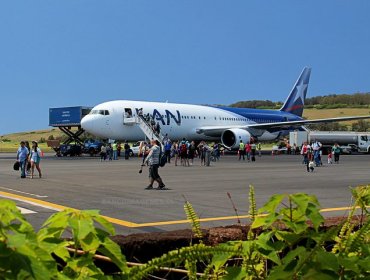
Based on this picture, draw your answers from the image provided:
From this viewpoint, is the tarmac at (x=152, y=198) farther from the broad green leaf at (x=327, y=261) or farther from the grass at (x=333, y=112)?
the grass at (x=333, y=112)

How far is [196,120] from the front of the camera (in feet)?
162

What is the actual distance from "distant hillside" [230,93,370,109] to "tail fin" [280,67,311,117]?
8247 centimetres

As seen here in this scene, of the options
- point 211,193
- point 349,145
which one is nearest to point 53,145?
point 349,145

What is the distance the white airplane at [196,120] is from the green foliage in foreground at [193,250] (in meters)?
40.7

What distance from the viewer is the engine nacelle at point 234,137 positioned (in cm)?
4548

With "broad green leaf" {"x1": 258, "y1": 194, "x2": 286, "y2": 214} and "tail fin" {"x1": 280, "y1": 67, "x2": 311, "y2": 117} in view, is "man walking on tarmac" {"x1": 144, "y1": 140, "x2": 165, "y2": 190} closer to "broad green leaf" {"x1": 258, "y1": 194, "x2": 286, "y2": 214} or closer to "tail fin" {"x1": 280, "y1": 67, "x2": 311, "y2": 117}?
"broad green leaf" {"x1": 258, "y1": 194, "x2": 286, "y2": 214}

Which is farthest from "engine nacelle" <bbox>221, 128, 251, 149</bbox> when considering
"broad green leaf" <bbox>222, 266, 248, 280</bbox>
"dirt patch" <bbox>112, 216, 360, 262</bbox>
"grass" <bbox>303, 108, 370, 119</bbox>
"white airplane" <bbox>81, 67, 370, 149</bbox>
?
"grass" <bbox>303, 108, 370, 119</bbox>

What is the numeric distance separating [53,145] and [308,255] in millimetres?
60070

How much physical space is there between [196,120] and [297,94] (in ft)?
60.2

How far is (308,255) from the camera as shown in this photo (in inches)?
61.3

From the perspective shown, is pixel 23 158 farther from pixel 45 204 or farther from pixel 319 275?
pixel 319 275

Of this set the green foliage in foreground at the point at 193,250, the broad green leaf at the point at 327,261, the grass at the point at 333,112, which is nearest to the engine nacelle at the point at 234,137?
the green foliage in foreground at the point at 193,250

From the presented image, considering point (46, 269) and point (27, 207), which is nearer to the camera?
point (46, 269)

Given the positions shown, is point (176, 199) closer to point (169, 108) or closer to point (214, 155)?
point (214, 155)
